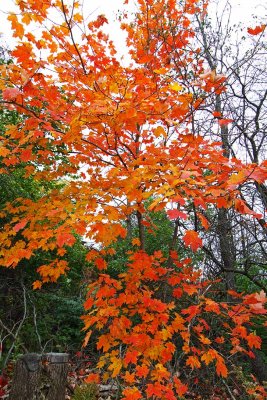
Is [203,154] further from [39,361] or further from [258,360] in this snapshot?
[258,360]

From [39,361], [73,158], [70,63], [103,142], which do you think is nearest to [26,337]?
[39,361]

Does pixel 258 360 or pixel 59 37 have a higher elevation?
pixel 59 37

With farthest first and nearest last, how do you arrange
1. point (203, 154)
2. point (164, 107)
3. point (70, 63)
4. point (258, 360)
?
point (258, 360)
point (70, 63)
point (203, 154)
point (164, 107)

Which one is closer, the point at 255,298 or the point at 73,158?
the point at 255,298

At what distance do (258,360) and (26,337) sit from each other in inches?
164

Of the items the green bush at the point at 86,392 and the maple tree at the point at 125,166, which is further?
the green bush at the point at 86,392

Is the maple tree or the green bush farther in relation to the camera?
the green bush

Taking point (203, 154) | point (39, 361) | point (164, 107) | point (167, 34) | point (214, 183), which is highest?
point (167, 34)

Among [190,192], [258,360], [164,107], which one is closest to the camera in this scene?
[190,192]

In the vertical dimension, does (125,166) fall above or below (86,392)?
above

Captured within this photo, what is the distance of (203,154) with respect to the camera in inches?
119

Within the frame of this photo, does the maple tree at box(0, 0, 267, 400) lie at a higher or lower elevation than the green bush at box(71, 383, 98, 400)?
higher

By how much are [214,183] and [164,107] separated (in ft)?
2.59

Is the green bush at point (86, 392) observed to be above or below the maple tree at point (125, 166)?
below
